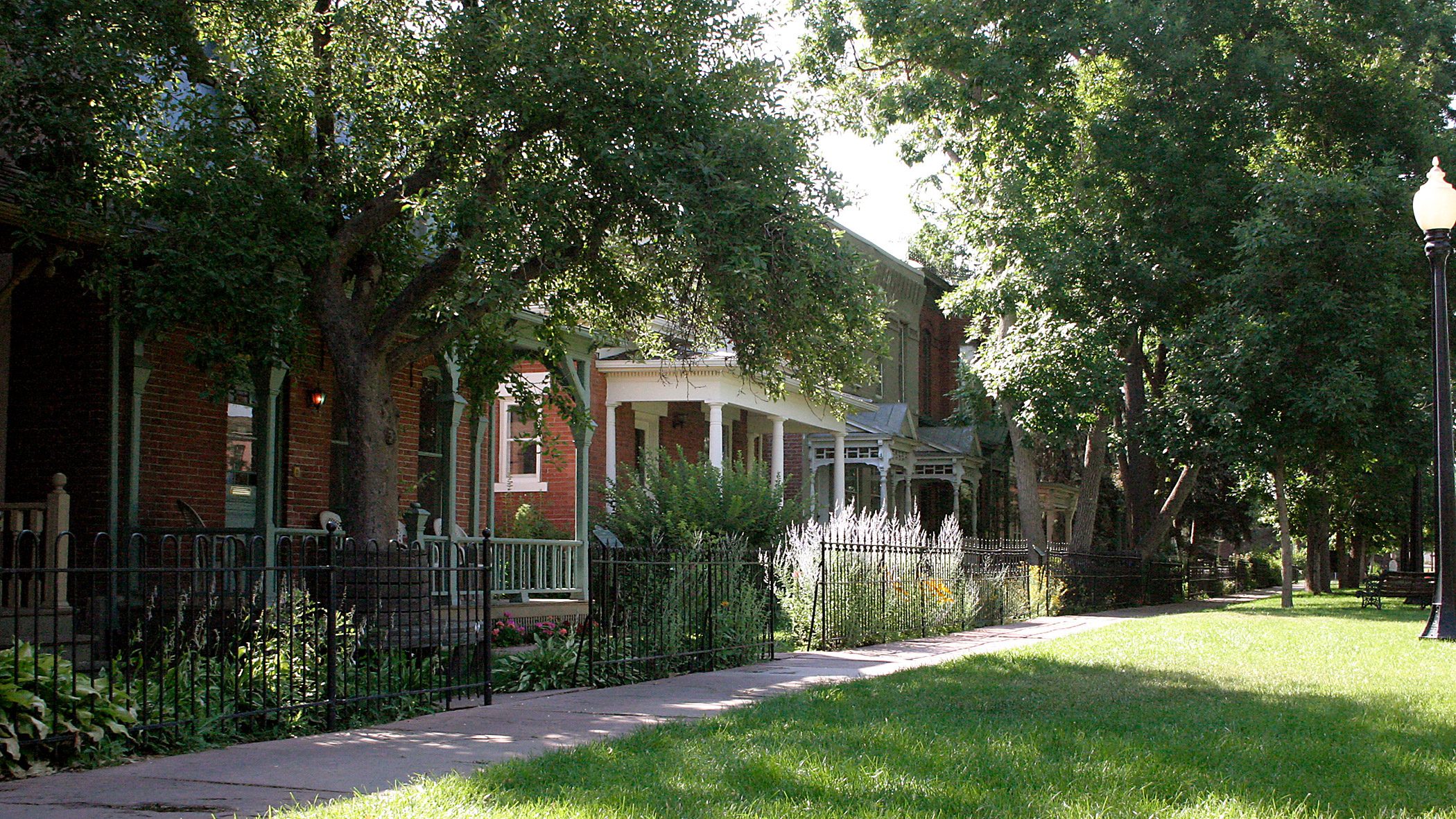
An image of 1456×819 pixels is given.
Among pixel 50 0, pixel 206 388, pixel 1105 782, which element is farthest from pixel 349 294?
pixel 1105 782

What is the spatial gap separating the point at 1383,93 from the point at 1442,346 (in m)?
11.9

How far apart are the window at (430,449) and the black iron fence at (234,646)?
14.2ft

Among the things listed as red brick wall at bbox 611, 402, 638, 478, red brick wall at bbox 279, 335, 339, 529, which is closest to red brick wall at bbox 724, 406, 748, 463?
red brick wall at bbox 611, 402, 638, 478

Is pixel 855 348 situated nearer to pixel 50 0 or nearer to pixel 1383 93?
pixel 50 0

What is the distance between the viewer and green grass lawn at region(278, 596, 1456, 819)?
5266 millimetres

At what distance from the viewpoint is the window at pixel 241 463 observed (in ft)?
41.8

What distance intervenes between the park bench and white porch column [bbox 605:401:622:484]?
15.1m

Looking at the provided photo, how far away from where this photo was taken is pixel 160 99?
1031 centimetres

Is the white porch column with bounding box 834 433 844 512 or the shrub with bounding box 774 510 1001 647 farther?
the white porch column with bounding box 834 433 844 512

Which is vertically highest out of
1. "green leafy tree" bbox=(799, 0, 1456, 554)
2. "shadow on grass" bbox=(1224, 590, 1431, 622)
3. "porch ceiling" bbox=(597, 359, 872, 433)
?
"green leafy tree" bbox=(799, 0, 1456, 554)

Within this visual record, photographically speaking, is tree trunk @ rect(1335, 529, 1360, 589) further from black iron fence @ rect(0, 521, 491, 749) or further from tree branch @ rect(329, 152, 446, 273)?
black iron fence @ rect(0, 521, 491, 749)

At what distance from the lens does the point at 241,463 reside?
42.4 feet

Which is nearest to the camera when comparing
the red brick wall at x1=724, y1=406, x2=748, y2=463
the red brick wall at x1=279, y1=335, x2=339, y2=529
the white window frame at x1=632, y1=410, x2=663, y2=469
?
the red brick wall at x1=279, y1=335, x2=339, y2=529

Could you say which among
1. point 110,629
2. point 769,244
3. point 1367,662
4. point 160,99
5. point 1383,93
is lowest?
point 1367,662
